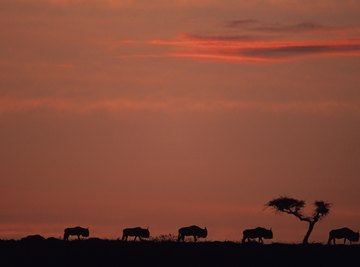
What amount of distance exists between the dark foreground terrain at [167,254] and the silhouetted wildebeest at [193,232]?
1793cm

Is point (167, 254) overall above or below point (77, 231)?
below

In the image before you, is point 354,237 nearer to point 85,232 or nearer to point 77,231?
point 85,232

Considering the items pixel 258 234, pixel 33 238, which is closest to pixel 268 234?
pixel 258 234

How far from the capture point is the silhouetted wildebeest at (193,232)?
132m

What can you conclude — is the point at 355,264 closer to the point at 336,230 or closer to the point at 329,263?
the point at 329,263

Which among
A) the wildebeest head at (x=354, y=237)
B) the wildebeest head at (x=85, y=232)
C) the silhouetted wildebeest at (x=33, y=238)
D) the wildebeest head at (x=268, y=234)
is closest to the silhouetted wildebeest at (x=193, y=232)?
the wildebeest head at (x=268, y=234)

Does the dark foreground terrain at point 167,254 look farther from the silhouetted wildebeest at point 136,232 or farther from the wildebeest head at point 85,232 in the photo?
the wildebeest head at point 85,232

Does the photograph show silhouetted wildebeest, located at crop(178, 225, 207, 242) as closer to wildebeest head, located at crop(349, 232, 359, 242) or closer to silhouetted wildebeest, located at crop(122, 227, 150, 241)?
silhouetted wildebeest, located at crop(122, 227, 150, 241)

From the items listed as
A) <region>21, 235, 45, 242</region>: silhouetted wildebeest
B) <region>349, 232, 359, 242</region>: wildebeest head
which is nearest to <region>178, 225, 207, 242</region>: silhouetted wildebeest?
<region>349, 232, 359, 242</region>: wildebeest head

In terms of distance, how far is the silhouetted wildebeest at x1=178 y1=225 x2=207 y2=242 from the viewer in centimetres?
13191

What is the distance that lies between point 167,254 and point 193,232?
86.6 feet

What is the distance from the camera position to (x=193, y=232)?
13288 centimetres

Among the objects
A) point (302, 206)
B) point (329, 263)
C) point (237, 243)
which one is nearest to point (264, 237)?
point (302, 206)

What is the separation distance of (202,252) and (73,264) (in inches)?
439
